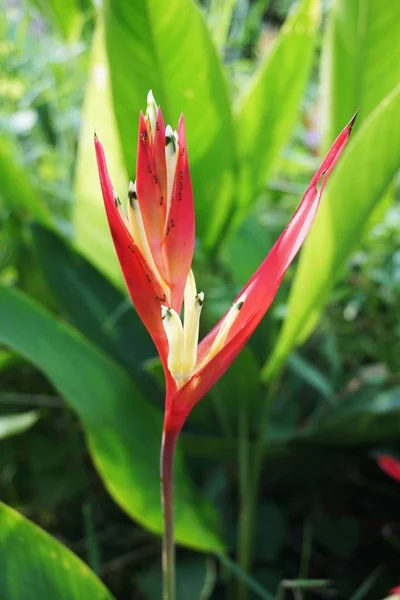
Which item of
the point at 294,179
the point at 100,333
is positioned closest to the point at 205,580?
the point at 100,333

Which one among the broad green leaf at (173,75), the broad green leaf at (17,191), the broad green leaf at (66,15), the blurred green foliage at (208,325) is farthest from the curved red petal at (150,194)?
the broad green leaf at (66,15)

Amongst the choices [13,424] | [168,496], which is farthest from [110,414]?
[168,496]

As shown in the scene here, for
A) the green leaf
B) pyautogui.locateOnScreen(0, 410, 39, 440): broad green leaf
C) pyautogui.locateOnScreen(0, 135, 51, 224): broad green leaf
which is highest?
pyautogui.locateOnScreen(0, 135, 51, 224): broad green leaf

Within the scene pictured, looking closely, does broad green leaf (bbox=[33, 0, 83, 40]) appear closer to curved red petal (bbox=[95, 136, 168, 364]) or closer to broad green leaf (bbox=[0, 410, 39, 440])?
broad green leaf (bbox=[0, 410, 39, 440])

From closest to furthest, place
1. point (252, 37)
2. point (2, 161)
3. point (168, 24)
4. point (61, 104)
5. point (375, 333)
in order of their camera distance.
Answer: point (168, 24)
point (2, 161)
point (375, 333)
point (61, 104)
point (252, 37)

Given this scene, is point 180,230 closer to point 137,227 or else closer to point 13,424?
point 137,227

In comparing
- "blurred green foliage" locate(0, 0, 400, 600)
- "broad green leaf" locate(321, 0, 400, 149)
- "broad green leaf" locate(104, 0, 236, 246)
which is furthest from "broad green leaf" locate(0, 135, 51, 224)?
"broad green leaf" locate(321, 0, 400, 149)

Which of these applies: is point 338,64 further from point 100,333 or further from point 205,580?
point 205,580
